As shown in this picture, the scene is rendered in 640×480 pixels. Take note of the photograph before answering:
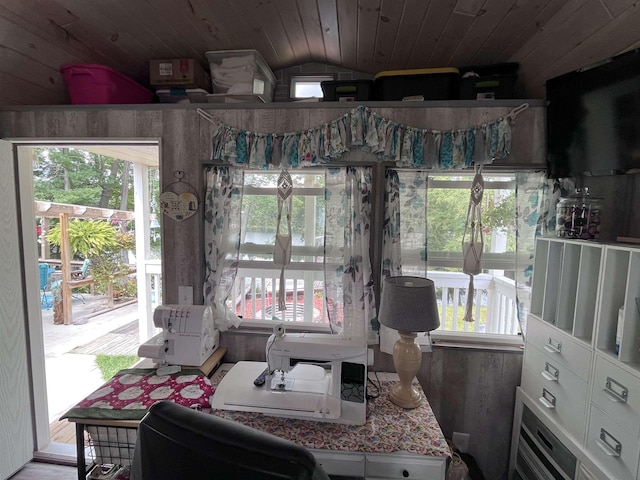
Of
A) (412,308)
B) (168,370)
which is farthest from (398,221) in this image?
(168,370)

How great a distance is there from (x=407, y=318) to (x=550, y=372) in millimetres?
752

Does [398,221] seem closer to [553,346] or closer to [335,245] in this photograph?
[335,245]

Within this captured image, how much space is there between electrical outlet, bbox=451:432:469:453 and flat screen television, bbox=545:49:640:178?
1522 millimetres

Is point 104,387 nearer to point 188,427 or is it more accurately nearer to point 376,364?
point 188,427

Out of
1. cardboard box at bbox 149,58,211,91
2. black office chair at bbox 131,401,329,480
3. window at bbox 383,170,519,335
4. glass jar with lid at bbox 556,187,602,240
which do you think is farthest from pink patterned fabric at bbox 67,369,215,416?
glass jar with lid at bbox 556,187,602,240

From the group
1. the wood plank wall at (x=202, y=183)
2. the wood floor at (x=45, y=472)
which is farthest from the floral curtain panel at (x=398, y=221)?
the wood floor at (x=45, y=472)

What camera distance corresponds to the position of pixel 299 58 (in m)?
2.06

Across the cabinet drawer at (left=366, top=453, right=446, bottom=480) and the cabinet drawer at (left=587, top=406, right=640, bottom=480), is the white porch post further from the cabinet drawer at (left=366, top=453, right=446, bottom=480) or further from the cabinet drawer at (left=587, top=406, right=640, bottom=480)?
the cabinet drawer at (left=587, top=406, right=640, bottom=480)

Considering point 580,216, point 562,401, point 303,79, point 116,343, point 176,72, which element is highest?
point 303,79

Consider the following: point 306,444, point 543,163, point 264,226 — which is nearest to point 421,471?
point 306,444

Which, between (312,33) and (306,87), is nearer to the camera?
(312,33)

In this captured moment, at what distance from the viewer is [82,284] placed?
457cm

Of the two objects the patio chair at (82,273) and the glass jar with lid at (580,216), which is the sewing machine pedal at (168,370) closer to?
the glass jar with lid at (580,216)

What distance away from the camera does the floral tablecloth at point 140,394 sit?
1248 millimetres
